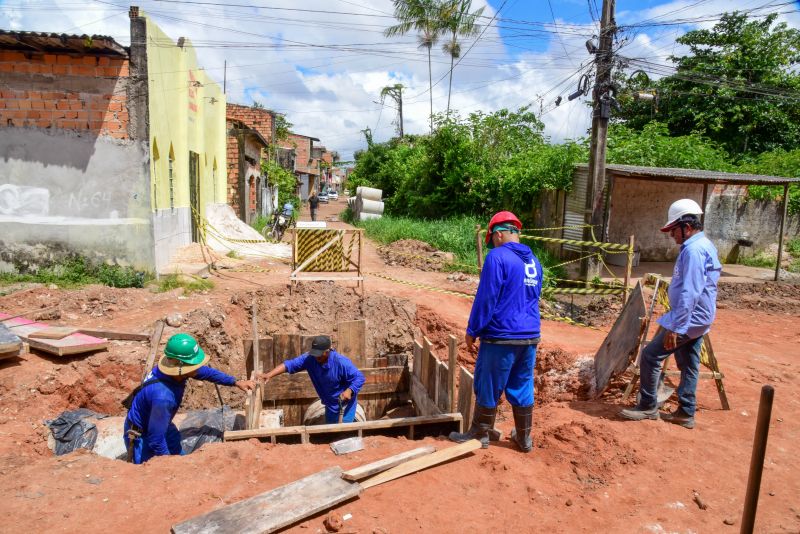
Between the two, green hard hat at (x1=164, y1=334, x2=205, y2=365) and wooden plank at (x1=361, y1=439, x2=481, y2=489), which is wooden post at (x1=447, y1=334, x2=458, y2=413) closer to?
wooden plank at (x1=361, y1=439, x2=481, y2=489)

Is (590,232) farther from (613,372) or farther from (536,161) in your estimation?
(613,372)

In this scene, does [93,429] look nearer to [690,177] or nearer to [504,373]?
[504,373]

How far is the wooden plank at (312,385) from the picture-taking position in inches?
275

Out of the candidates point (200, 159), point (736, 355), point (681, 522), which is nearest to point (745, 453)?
point (681, 522)

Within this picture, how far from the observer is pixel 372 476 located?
143 inches

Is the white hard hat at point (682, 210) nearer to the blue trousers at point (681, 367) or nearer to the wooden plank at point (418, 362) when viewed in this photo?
the blue trousers at point (681, 367)

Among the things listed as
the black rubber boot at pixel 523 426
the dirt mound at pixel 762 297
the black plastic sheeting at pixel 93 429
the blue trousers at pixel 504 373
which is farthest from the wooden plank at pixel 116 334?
the dirt mound at pixel 762 297

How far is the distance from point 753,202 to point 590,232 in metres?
7.85

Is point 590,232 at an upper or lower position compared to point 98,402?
upper

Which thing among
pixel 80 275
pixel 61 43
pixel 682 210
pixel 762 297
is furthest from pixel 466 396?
pixel 762 297

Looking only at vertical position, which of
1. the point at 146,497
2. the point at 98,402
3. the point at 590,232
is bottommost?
the point at 98,402

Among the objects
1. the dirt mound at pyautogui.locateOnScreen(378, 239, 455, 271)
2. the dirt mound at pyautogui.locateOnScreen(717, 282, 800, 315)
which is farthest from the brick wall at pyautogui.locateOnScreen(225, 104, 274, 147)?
the dirt mound at pyautogui.locateOnScreen(717, 282, 800, 315)

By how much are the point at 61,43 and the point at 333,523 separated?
8.87 m

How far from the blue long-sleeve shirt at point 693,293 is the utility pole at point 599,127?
714 cm
